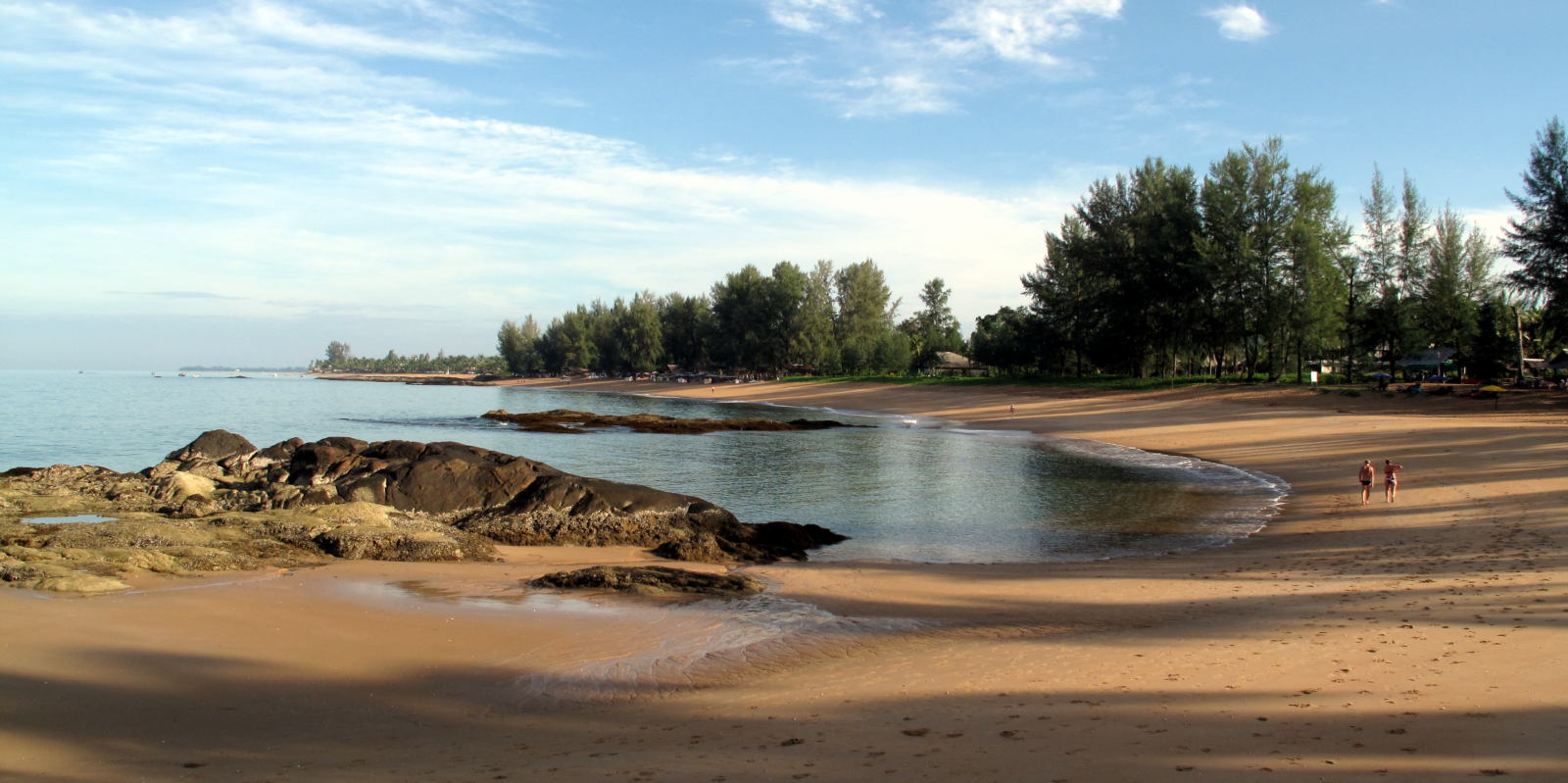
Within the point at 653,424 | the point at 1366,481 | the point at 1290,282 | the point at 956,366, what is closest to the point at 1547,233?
the point at 1290,282

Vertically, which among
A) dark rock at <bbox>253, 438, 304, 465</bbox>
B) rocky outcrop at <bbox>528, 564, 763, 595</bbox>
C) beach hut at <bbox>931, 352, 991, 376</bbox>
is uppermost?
beach hut at <bbox>931, 352, 991, 376</bbox>

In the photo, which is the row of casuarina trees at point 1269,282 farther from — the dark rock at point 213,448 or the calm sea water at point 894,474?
the dark rock at point 213,448

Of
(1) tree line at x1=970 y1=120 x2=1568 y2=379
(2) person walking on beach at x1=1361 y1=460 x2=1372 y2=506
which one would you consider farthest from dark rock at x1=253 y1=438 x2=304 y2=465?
(1) tree line at x1=970 y1=120 x2=1568 y2=379

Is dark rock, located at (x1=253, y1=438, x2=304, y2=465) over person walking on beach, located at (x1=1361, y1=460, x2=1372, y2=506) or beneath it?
over

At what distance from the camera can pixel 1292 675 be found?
7398 mm

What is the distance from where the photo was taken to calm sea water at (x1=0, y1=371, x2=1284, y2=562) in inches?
698

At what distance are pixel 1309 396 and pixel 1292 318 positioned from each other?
7.80m

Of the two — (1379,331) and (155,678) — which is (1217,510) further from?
(1379,331)

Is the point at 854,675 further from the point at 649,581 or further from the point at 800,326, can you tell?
the point at 800,326

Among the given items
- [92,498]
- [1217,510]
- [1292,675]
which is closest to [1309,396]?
[1217,510]

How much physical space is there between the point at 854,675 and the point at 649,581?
490 cm

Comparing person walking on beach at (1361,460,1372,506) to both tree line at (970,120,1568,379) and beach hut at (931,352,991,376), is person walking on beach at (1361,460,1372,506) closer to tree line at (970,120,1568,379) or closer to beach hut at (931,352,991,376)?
tree line at (970,120,1568,379)

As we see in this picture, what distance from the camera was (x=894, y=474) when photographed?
28.6 meters

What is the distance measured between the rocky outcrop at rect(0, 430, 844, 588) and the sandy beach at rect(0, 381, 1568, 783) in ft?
3.17
